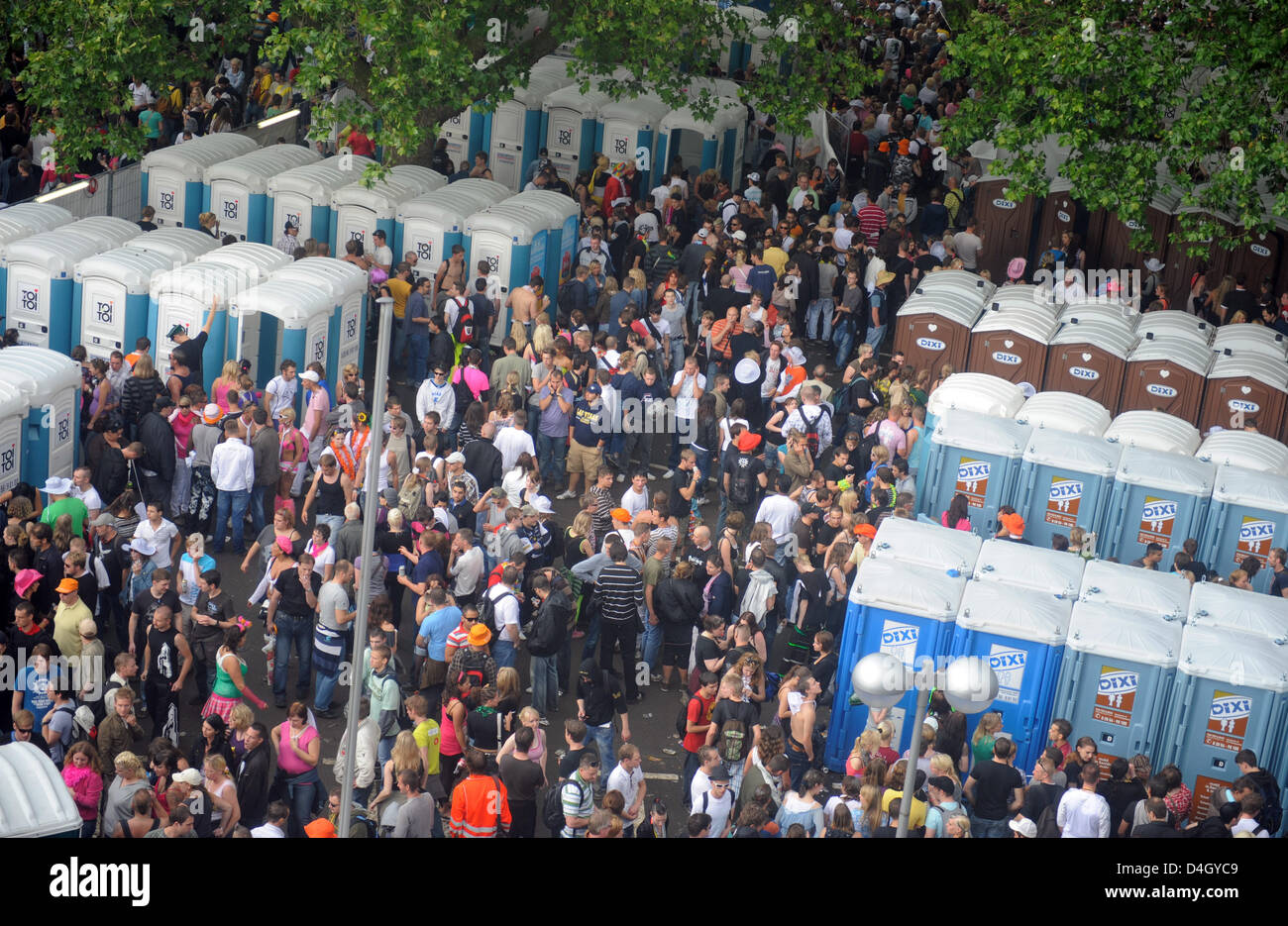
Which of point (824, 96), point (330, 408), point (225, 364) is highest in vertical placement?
point (824, 96)

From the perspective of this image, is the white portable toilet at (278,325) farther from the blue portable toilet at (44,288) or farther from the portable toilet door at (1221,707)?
the portable toilet door at (1221,707)

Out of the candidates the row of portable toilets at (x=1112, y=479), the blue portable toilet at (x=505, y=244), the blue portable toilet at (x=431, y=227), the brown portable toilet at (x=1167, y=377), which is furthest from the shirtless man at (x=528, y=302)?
the brown portable toilet at (x=1167, y=377)

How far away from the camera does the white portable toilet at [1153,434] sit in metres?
14.5

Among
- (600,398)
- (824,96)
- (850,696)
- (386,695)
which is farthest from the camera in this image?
(824,96)

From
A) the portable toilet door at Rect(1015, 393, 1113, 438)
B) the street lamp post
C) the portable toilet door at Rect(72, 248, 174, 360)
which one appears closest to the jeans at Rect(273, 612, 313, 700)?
the portable toilet door at Rect(72, 248, 174, 360)

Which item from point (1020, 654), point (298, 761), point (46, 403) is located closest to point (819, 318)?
point (1020, 654)

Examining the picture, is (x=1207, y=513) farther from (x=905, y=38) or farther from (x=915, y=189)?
(x=905, y=38)

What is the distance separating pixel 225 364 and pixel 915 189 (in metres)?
13.1

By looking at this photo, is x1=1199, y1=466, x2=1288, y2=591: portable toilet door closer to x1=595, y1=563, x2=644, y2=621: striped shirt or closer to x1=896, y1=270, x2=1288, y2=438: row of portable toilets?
x1=896, y1=270, x2=1288, y2=438: row of portable toilets

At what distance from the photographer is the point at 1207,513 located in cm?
1384

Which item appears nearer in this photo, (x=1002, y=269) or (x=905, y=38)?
(x=1002, y=269)

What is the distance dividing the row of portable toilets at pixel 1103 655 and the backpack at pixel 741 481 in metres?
2.53
